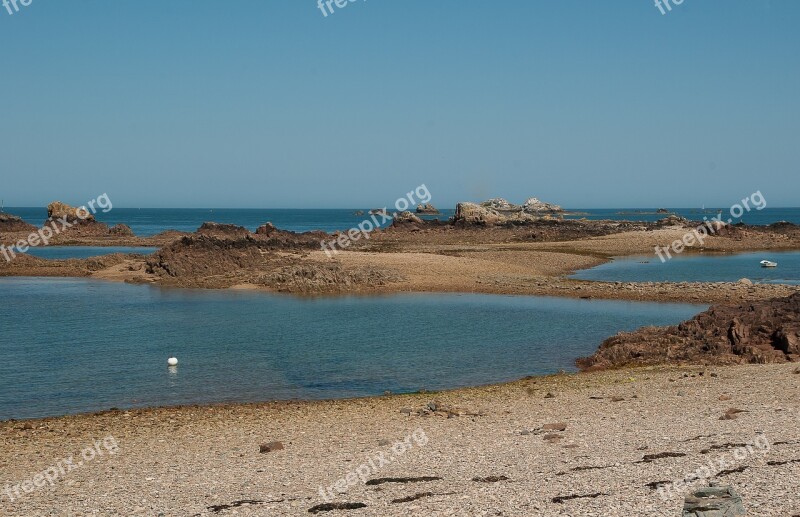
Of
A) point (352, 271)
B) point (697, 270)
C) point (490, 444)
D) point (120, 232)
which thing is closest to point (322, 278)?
point (352, 271)

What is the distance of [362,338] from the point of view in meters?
23.1

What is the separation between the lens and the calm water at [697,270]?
4013cm

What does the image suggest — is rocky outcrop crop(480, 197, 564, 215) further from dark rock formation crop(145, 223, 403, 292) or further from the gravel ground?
the gravel ground

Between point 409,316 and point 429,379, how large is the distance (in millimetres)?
9985

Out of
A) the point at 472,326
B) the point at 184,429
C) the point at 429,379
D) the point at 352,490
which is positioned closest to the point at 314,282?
the point at 472,326

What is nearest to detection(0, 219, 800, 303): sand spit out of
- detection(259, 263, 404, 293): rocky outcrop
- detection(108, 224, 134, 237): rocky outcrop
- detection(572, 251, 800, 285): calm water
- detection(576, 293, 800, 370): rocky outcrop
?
detection(259, 263, 404, 293): rocky outcrop

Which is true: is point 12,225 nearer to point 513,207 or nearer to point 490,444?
point 490,444

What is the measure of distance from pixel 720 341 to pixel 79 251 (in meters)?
54.6

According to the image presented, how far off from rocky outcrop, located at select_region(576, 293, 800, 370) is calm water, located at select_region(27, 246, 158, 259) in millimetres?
45766

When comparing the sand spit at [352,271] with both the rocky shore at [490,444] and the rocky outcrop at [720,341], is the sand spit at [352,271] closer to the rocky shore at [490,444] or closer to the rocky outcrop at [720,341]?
the rocky outcrop at [720,341]

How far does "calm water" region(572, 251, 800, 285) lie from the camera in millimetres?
40134

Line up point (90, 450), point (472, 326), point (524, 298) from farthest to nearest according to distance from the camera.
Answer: point (524, 298) → point (472, 326) → point (90, 450)

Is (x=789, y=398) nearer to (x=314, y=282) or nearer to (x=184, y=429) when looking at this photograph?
(x=184, y=429)

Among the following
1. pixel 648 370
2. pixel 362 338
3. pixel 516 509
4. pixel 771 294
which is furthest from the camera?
pixel 771 294
